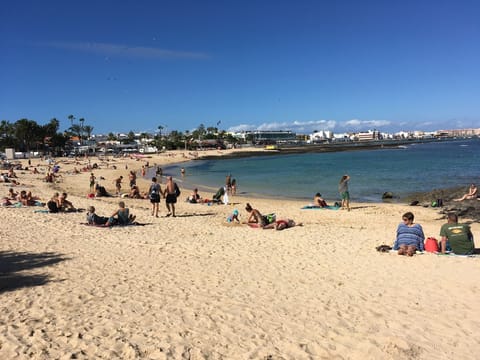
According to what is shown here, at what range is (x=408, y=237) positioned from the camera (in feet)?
28.3

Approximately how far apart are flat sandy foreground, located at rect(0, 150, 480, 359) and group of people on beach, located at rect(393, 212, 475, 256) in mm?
282

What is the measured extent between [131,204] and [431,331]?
49.1 ft

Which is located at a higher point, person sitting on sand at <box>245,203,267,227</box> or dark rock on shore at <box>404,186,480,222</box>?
person sitting on sand at <box>245,203,267,227</box>

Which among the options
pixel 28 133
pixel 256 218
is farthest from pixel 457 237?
pixel 28 133

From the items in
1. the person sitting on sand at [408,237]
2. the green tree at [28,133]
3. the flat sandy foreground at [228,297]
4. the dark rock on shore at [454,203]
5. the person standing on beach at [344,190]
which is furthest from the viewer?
the green tree at [28,133]

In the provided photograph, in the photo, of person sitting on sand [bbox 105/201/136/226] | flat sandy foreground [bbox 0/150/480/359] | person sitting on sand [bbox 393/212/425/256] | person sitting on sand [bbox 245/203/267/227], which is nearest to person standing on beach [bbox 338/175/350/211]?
person sitting on sand [bbox 245/203/267/227]

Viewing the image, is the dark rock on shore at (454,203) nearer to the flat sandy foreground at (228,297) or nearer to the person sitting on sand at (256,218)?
the flat sandy foreground at (228,297)

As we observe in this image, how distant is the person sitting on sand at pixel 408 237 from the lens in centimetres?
848

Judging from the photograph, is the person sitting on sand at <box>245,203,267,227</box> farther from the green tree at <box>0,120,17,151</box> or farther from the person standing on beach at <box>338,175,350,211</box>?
the green tree at <box>0,120,17,151</box>

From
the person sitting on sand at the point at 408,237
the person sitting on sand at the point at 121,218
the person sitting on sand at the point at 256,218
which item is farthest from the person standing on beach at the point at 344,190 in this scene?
the person sitting on sand at the point at 121,218

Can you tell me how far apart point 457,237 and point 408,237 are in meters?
0.98

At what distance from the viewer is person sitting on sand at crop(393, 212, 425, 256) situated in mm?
8477

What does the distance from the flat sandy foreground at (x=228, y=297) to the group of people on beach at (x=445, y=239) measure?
0.92 ft

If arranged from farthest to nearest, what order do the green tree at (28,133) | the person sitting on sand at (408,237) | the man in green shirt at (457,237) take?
the green tree at (28,133)
the person sitting on sand at (408,237)
the man in green shirt at (457,237)
